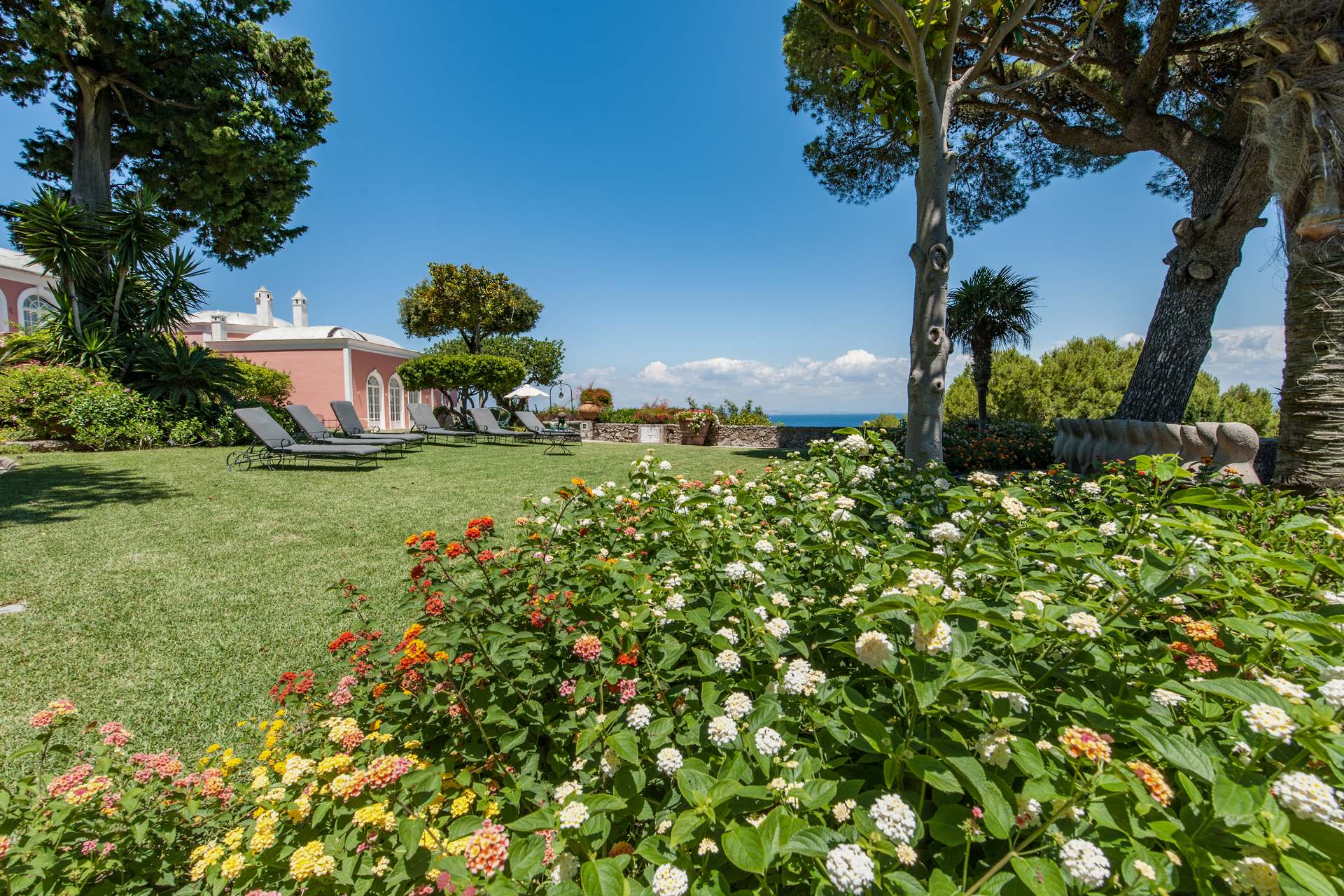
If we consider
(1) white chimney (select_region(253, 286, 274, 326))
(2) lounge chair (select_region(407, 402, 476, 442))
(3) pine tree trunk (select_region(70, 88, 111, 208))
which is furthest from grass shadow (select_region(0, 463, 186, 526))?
(1) white chimney (select_region(253, 286, 274, 326))

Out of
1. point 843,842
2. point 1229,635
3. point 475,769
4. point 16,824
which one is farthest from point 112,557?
point 1229,635

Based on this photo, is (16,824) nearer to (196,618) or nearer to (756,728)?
(756,728)

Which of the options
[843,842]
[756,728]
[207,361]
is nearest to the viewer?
[843,842]

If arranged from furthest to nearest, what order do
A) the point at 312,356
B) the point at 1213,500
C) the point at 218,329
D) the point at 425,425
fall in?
the point at 218,329, the point at 312,356, the point at 425,425, the point at 1213,500

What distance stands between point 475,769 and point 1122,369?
104ft

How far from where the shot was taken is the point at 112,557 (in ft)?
13.6

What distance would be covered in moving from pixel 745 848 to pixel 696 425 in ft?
51.5

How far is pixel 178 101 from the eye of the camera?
40.0 feet

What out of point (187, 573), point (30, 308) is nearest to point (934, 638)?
point (187, 573)

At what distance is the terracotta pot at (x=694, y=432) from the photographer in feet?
53.8

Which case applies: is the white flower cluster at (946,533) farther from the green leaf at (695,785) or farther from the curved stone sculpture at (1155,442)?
the curved stone sculpture at (1155,442)

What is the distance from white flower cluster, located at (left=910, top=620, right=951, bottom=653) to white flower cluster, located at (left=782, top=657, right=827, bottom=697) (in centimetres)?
24

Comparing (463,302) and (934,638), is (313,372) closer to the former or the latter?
(463,302)

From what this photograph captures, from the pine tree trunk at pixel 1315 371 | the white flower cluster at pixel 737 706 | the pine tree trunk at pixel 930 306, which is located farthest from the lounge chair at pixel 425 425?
the pine tree trunk at pixel 1315 371
